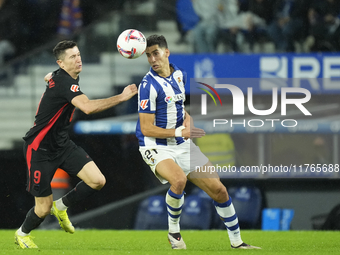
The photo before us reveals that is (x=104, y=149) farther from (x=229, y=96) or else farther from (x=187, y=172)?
(x=187, y=172)

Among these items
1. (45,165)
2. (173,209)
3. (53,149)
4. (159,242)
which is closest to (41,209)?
(45,165)

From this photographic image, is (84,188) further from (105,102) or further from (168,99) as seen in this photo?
(168,99)

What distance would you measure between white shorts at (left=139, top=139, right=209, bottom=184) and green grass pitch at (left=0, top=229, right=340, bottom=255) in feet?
2.68

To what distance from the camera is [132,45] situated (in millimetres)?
6164

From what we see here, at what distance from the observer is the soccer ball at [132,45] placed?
617 centimetres

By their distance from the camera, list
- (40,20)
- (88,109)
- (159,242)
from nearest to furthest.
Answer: (88,109), (159,242), (40,20)

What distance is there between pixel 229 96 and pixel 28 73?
293cm

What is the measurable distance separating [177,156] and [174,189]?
14.0 inches

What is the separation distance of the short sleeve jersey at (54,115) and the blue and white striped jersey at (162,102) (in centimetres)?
68

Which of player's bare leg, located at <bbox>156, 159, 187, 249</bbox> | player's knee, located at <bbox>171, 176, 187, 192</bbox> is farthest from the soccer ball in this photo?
player's knee, located at <bbox>171, 176, 187, 192</bbox>

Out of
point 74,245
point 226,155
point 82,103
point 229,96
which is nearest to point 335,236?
point 226,155

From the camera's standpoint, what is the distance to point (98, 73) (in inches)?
349

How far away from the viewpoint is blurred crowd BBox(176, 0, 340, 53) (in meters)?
8.67

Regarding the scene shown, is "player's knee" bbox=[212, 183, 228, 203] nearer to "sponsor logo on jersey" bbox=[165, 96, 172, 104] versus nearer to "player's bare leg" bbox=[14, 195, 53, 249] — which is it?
"sponsor logo on jersey" bbox=[165, 96, 172, 104]
